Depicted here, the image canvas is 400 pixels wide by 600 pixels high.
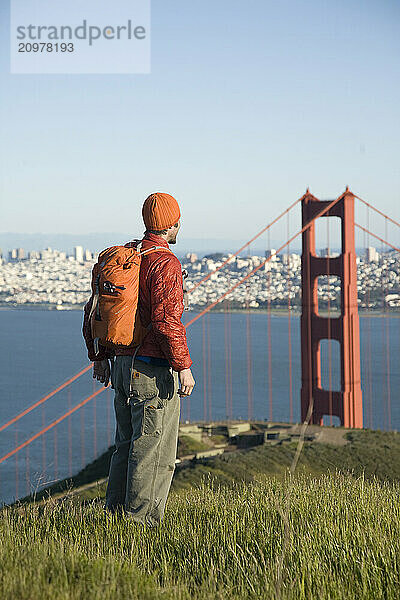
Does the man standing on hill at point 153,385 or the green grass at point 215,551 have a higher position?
the man standing on hill at point 153,385

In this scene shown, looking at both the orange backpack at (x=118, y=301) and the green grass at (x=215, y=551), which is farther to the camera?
the orange backpack at (x=118, y=301)

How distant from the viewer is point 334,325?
19.7 metres

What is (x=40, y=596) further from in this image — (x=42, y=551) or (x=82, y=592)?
(x=42, y=551)

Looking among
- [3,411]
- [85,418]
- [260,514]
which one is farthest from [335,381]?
[260,514]

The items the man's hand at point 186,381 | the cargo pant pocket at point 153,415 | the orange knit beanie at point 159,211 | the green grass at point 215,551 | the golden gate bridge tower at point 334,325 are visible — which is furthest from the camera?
the golden gate bridge tower at point 334,325

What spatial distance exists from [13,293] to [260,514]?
14277 centimetres

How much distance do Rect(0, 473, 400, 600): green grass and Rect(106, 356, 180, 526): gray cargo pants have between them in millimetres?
143

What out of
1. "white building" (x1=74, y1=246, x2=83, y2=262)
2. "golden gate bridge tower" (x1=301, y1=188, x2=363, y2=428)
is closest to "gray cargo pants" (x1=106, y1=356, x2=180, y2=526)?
"golden gate bridge tower" (x1=301, y1=188, x2=363, y2=428)

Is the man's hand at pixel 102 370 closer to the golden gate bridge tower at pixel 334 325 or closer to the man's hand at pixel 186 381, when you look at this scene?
the man's hand at pixel 186 381

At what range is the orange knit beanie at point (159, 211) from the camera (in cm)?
369

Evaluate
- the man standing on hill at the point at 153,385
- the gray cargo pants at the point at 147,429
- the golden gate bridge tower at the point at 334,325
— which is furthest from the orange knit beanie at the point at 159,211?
the golden gate bridge tower at the point at 334,325

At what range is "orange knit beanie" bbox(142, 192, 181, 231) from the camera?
369 centimetres

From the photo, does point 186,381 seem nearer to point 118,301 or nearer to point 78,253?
point 118,301

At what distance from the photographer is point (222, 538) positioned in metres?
3.14
